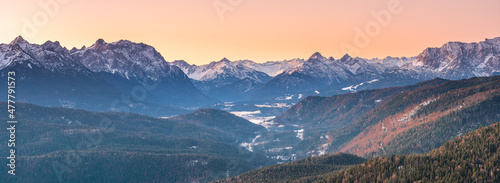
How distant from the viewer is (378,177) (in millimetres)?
127250

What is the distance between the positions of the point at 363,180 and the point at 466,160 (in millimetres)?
33502

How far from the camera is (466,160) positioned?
124375 mm

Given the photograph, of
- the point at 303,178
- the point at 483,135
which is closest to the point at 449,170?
the point at 483,135

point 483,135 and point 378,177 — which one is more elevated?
point 483,135

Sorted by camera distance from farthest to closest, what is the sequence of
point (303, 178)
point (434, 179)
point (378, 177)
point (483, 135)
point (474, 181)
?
point (303, 178)
point (483, 135)
point (378, 177)
point (434, 179)
point (474, 181)

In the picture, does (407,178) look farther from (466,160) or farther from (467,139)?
(467,139)

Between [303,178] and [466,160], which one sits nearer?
[466,160]

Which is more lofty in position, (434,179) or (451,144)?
(451,144)

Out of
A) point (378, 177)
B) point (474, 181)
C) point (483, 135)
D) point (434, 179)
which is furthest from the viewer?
point (483, 135)

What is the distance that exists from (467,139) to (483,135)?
5479 millimetres

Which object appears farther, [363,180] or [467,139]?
[467,139]

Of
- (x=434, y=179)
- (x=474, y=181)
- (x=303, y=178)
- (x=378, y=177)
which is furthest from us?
(x=303, y=178)

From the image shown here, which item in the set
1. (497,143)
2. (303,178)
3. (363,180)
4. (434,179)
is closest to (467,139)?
(497,143)

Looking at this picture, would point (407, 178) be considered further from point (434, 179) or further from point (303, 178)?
point (303, 178)
